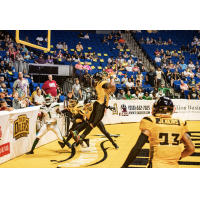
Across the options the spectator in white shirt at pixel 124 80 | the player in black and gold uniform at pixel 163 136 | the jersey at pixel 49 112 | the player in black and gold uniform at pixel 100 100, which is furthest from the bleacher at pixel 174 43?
the player in black and gold uniform at pixel 163 136

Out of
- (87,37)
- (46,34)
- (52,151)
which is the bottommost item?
(52,151)

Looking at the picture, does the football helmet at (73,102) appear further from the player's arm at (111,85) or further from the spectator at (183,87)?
the spectator at (183,87)

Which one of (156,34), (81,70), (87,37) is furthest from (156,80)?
(87,37)

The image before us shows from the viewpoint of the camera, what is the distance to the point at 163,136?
255 cm

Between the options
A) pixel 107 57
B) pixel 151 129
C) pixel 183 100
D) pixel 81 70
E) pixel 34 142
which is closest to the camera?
pixel 151 129

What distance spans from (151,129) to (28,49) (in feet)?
35.3

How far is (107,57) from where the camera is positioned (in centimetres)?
1427

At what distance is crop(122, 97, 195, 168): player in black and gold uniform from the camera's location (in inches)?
100.0

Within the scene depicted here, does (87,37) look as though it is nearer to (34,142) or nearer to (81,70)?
(81,70)

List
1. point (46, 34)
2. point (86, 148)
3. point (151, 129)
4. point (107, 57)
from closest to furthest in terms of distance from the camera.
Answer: point (151, 129)
point (86, 148)
point (46, 34)
point (107, 57)

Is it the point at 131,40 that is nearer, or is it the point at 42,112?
the point at 42,112

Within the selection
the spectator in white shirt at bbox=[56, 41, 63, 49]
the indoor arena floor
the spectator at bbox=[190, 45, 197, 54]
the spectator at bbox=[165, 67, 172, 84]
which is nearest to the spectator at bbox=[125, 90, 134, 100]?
the spectator at bbox=[165, 67, 172, 84]

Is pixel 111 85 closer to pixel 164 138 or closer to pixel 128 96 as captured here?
pixel 164 138

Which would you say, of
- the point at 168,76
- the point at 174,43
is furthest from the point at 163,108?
the point at 174,43
